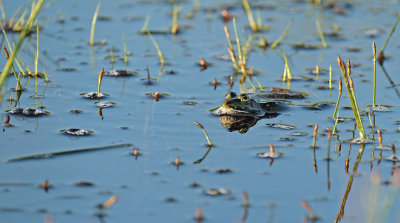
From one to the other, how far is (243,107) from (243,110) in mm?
49

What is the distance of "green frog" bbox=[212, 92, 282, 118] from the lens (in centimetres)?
443

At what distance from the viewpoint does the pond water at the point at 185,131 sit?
9.92 feet

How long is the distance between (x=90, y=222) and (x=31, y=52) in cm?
330

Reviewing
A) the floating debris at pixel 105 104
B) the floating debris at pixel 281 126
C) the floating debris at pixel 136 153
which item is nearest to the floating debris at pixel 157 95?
the floating debris at pixel 105 104

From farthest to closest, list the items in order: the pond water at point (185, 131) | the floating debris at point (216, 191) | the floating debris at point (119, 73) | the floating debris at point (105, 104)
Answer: the floating debris at point (119, 73)
the floating debris at point (105, 104)
the floating debris at point (216, 191)
the pond water at point (185, 131)

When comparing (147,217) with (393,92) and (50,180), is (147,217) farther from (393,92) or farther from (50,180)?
(393,92)

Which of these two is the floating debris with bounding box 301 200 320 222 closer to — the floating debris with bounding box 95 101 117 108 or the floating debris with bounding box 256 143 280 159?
the floating debris with bounding box 256 143 280 159

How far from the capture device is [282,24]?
270 inches

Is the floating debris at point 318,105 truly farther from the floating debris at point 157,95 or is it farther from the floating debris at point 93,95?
the floating debris at point 93,95

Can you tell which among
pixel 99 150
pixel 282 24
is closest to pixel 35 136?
pixel 99 150

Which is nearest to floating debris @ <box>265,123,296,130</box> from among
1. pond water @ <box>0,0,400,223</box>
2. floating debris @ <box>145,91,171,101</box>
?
pond water @ <box>0,0,400,223</box>

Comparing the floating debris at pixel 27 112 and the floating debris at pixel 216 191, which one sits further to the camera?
the floating debris at pixel 27 112

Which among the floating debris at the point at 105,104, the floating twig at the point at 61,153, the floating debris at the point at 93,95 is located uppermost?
the floating debris at the point at 93,95

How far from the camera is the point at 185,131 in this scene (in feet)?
13.3
